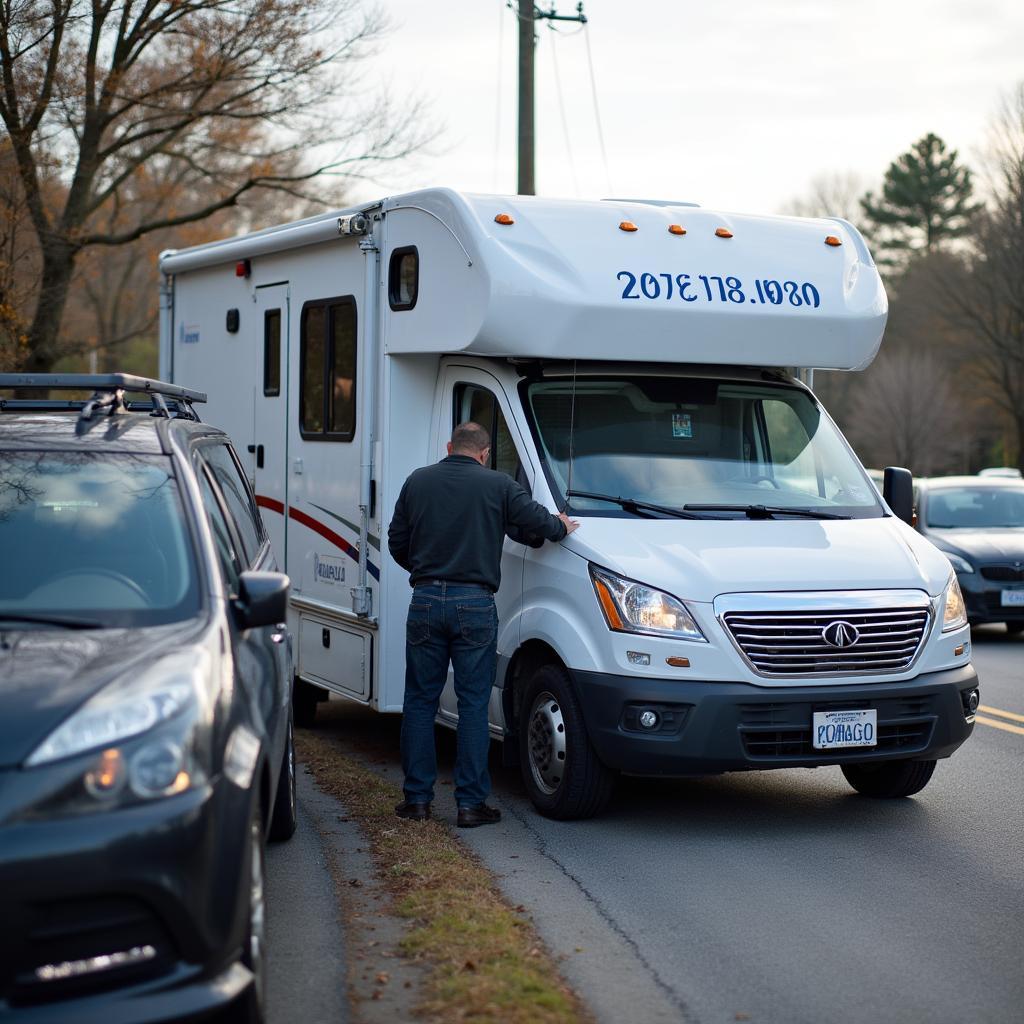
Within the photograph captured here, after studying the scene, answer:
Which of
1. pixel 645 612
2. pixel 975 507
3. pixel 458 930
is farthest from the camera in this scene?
pixel 975 507

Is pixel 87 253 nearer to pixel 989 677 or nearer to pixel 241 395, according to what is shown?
pixel 241 395

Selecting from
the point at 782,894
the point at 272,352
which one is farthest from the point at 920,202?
the point at 782,894

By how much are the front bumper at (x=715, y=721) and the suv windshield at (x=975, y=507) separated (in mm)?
9699

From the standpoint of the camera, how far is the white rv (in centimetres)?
683

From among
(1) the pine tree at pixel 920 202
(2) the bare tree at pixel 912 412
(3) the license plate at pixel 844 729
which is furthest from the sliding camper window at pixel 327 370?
(1) the pine tree at pixel 920 202

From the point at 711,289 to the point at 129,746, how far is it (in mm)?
4850

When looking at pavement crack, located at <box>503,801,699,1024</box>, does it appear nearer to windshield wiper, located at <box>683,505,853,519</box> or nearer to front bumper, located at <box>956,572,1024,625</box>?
windshield wiper, located at <box>683,505,853,519</box>

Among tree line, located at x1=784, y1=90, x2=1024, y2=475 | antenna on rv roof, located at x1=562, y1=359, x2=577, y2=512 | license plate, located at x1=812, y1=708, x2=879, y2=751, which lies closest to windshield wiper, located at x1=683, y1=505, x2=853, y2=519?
antenna on rv roof, located at x1=562, y1=359, x2=577, y2=512

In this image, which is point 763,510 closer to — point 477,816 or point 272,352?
point 477,816

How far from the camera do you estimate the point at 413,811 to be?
7.21 m

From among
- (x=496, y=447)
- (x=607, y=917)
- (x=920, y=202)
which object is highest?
(x=920, y=202)

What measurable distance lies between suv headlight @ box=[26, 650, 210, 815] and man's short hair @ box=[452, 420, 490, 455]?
3468 mm

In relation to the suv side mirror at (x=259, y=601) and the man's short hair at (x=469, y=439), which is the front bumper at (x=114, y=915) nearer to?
the suv side mirror at (x=259, y=601)

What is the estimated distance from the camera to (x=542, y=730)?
7336 millimetres
